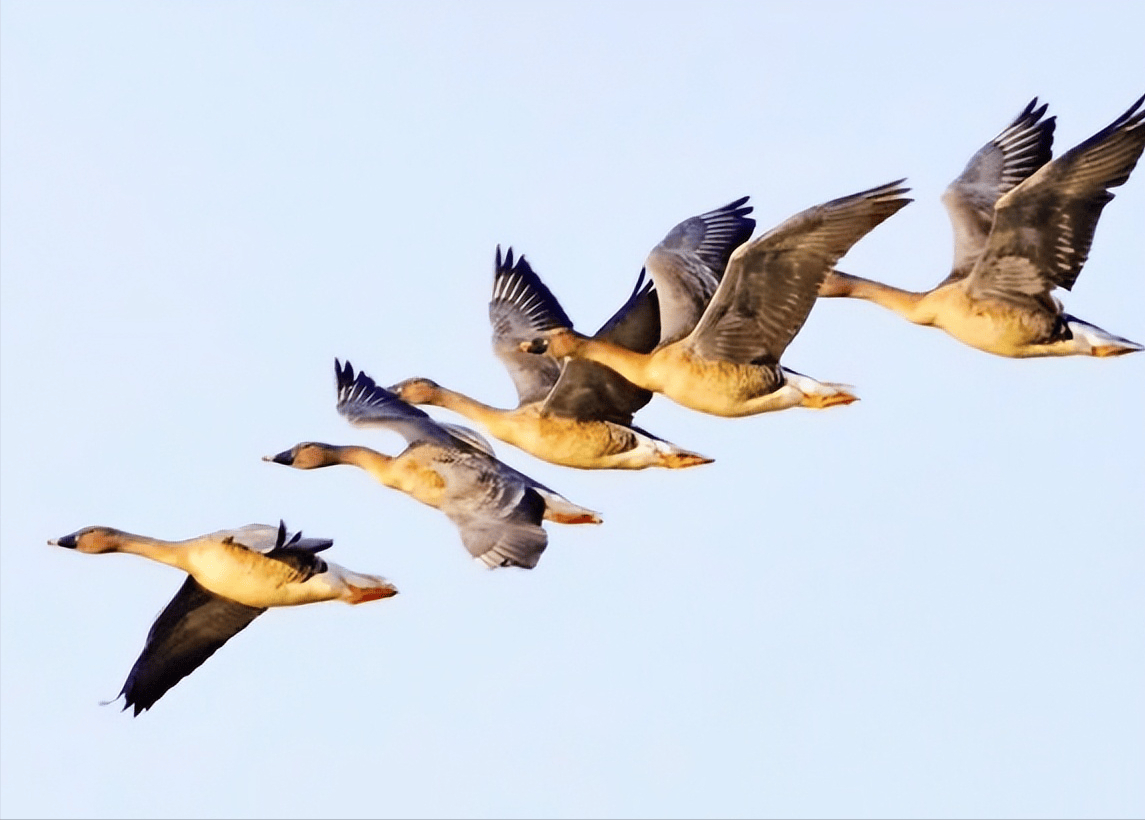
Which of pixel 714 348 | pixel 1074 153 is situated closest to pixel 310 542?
pixel 714 348

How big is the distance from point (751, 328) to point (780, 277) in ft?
2.17

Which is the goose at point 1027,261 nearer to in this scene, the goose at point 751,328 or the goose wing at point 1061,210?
the goose wing at point 1061,210

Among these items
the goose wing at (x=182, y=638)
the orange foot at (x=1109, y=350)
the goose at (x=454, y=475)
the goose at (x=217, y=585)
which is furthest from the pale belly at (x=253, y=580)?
the orange foot at (x=1109, y=350)

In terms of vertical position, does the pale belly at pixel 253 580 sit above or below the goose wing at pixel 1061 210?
below

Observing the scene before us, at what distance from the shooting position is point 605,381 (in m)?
22.2

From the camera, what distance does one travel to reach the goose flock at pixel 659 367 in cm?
1992

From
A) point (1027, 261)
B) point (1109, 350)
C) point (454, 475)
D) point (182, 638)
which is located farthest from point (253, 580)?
point (1109, 350)

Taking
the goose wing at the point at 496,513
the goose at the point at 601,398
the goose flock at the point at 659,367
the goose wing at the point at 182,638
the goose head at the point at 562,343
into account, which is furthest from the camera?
the goose at the point at 601,398

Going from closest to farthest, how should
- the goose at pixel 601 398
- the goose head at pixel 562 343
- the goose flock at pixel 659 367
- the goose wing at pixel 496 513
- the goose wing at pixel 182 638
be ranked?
the goose wing at pixel 496 513, the goose flock at pixel 659 367, the goose wing at pixel 182 638, the goose head at pixel 562 343, the goose at pixel 601 398

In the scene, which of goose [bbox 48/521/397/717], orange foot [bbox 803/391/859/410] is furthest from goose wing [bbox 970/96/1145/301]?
goose [bbox 48/521/397/717]

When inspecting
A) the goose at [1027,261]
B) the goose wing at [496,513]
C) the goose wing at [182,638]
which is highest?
the goose at [1027,261]

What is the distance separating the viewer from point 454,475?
20844mm

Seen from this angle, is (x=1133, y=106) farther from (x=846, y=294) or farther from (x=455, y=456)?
(x=455, y=456)

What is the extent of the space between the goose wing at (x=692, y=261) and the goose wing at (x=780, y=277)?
90 centimetres
